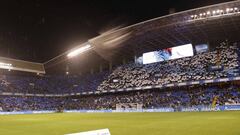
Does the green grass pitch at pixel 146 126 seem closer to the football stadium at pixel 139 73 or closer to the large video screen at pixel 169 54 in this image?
the football stadium at pixel 139 73

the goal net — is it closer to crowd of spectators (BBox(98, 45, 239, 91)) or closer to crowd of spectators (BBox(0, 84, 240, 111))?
crowd of spectators (BBox(0, 84, 240, 111))

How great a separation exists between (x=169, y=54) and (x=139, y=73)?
8.58 m

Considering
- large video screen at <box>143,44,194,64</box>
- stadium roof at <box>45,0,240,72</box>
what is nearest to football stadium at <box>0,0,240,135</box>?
stadium roof at <box>45,0,240,72</box>

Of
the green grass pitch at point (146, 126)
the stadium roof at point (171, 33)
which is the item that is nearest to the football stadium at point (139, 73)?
the stadium roof at point (171, 33)

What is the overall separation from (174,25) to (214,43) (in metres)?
14.7

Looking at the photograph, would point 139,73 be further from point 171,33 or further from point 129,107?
point 171,33

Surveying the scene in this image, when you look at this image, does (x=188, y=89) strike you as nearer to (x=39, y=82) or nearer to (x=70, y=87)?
(x=70, y=87)

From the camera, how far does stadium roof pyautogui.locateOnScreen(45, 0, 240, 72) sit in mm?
45688

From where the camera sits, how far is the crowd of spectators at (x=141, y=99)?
47.0m

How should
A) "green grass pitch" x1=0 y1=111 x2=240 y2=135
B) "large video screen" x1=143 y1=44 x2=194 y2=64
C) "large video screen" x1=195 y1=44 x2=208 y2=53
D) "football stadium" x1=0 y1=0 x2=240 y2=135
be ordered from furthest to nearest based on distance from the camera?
"large video screen" x1=195 y1=44 x2=208 y2=53 < "large video screen" x1=143 y1=44 x2=194 y2=64 < "football stadium" x1=0 y1=0 x2=240 y2=135 < "green grass pitch" x1=0 y1=111 x2=240 y2=135

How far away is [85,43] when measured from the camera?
58250 mm

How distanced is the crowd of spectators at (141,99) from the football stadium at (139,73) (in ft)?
0.55

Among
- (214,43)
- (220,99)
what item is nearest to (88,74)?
(214,43)

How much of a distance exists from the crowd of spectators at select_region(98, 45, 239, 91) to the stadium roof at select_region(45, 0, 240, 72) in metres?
3.84
